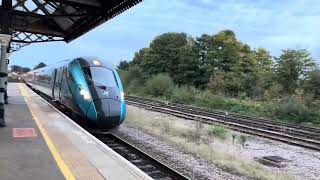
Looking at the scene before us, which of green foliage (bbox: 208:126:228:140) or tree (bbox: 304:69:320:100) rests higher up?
tree (bbox: 304:69:320:100)

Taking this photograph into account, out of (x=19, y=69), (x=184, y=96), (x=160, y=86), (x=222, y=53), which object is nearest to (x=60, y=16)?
(x=184, y=96)

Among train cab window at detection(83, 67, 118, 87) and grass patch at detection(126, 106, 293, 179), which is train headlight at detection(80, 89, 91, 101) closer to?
train cab window at detection(83, 67, 118, 87)

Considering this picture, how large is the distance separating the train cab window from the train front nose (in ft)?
2.57

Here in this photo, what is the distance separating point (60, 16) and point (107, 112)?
18.2 feet

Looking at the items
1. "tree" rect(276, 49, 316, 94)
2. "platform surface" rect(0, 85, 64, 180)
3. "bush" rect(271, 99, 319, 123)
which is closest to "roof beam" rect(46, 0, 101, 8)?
"platform surface" rect(0, 85, 64, 180)

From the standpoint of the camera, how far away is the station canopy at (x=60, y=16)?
16.2 meters

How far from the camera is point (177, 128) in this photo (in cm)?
2184

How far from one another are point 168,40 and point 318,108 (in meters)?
47.7

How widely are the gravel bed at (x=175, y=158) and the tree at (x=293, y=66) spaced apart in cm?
3460

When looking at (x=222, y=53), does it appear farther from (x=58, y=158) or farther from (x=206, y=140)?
(x=58, y=158)

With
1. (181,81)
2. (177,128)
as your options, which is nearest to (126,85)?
(181,81)

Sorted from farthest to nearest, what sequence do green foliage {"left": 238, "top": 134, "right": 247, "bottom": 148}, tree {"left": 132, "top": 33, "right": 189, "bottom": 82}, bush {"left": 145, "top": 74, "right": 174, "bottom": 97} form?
tree {"left": 132, "top": 33, "right": 189, "bottom": 82} → bush {"left": 145, "top": 74, "right": 174, "bottom": 97} → green foliage {"left": 238, "top": 134, "right": 247, "bottom": 148}

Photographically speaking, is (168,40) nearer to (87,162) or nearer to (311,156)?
(311,156)

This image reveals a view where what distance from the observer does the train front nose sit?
15836 mm
